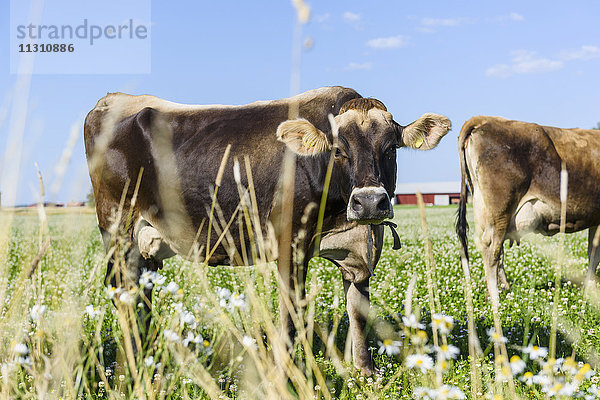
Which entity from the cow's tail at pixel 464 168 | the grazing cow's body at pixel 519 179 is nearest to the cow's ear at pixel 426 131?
the grazing cow's body at pixel 519 179

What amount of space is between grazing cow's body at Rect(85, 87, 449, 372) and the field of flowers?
1.47 ft

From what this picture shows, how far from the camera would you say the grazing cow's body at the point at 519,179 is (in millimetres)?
8867

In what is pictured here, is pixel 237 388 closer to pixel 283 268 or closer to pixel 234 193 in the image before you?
pixel 283 268

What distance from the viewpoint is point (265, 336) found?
20.0 ft

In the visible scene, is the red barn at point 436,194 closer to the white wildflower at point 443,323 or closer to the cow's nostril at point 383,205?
the cow's nostril at point 383,205

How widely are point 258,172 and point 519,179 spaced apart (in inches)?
207

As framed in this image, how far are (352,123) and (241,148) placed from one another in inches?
53.2

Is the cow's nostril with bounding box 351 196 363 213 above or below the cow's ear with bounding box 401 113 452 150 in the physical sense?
below

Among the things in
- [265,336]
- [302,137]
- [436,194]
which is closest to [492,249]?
[265,336]

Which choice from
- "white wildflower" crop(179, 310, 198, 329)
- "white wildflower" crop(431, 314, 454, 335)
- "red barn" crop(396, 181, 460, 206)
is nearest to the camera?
"white wildflower" crop(431, 314, 454, 335)

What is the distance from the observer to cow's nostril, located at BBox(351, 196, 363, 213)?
169 inches

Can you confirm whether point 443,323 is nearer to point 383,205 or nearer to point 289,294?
point 383,205

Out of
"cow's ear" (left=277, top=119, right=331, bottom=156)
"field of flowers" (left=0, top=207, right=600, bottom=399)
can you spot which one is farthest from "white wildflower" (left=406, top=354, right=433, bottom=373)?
"cow's ear" (left=277, top=119, right=331, bottom=156)

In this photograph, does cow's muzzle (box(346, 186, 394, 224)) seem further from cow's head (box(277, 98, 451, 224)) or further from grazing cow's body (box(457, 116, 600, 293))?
grazing cow's body (box(457, 116, 600, 293))
